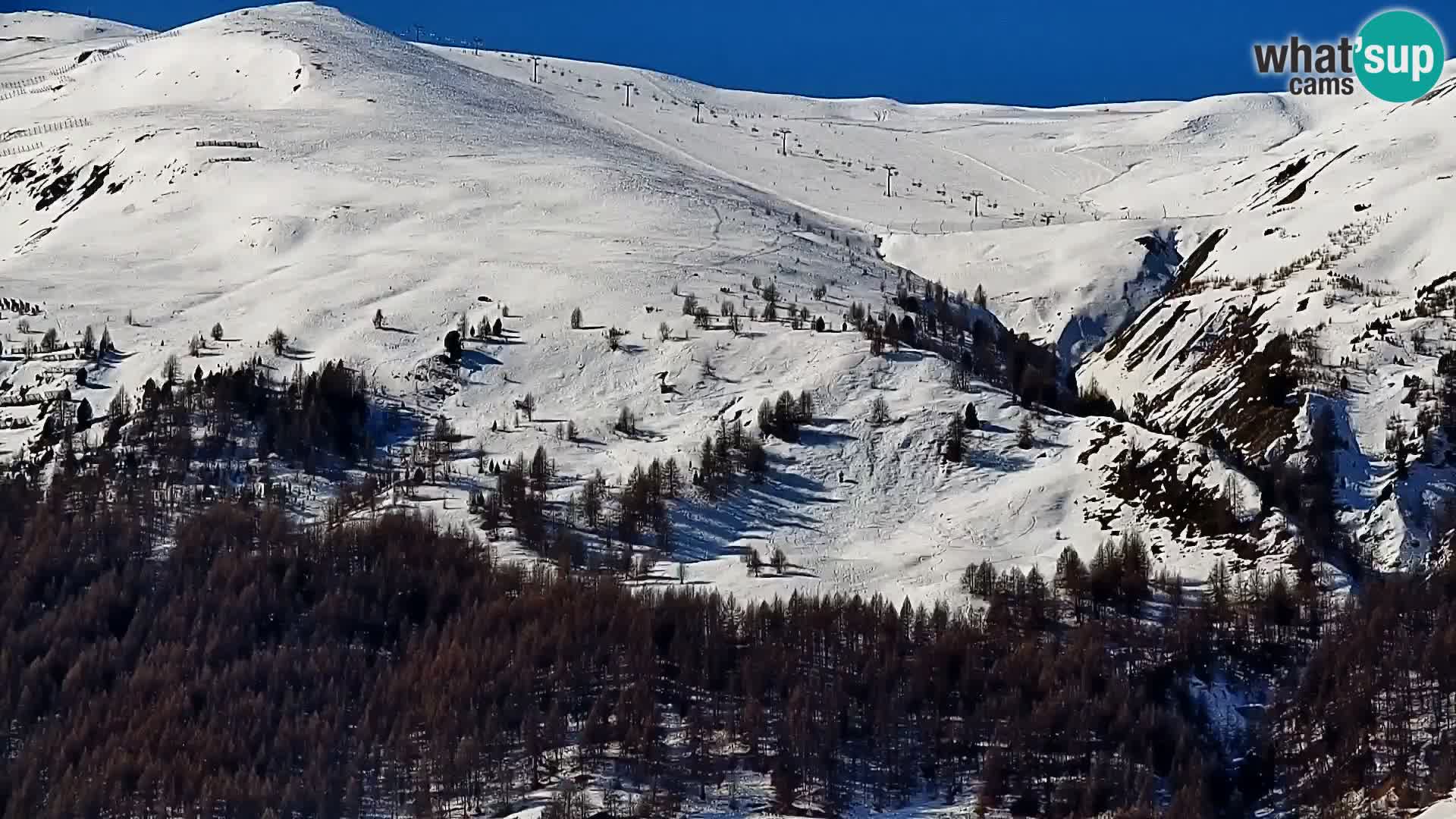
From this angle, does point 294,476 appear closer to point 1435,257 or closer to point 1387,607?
point 1387,607

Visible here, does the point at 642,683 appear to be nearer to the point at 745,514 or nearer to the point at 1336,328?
the point at 745,514

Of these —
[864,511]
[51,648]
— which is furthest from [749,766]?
[51,648]

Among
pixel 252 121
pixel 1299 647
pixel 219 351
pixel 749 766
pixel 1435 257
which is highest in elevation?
pixel 252 121

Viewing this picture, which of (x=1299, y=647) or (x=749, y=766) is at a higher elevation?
(x=1299, y=647)

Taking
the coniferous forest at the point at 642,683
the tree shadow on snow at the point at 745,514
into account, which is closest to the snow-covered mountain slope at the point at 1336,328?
the coniferous forest at the point at 642,683

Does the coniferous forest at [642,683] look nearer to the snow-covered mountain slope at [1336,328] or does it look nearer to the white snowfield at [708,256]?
the white snowfield at [708,256]

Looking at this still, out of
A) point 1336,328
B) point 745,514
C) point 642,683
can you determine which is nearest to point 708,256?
point 745,514

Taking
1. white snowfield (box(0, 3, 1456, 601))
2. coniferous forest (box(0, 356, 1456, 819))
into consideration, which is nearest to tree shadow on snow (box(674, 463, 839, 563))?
white snowfield (box(0, 3, 1456, 601))
